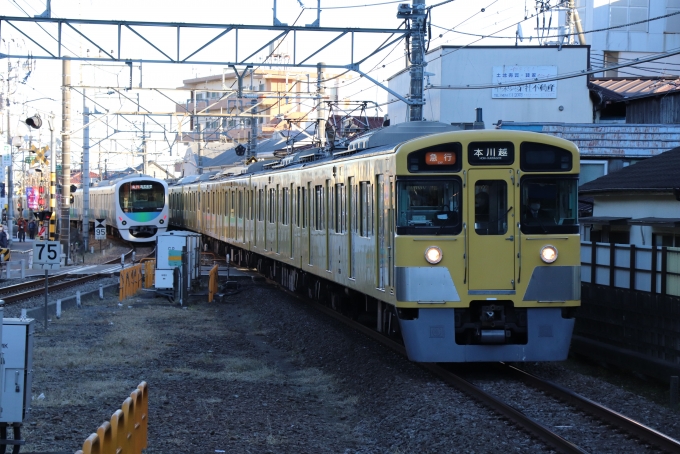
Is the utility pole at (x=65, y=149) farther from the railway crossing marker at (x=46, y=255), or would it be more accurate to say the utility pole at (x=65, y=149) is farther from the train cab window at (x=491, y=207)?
the train cab window at (x=491, y=207)

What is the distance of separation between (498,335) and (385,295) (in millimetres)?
1322

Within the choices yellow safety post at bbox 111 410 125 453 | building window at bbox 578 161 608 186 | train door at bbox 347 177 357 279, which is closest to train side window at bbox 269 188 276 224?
building window at bbox 578 161 608 186

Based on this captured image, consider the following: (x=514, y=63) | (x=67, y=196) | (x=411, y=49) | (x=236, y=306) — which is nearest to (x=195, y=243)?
(x=236, y=306)

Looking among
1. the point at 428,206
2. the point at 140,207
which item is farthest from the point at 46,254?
the point at 140,207

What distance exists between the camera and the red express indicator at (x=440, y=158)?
8.98m

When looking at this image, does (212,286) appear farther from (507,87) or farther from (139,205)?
(507,87)

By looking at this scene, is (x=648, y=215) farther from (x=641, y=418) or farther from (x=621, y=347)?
(x=641, y=418)

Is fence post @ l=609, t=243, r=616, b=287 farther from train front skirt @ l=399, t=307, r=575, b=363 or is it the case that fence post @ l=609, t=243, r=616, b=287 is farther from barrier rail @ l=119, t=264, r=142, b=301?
barrier rail @ l=119, t=264, r=142, b=301

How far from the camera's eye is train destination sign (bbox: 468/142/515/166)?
901 cm

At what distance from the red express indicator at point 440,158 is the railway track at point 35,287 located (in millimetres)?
9778

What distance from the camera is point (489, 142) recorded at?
9.04 meters

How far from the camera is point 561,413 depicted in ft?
24.6

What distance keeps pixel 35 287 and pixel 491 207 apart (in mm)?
13242

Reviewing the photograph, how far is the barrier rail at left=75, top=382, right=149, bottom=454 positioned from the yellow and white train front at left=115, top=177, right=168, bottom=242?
2590 cm
